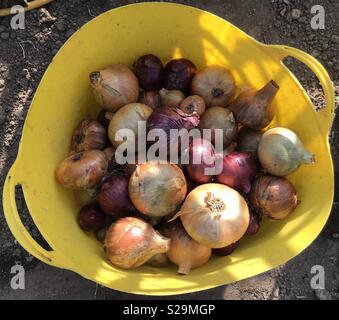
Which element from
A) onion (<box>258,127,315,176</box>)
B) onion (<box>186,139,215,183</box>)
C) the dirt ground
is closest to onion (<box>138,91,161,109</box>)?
onion (<box>186,139,215,183</box>)

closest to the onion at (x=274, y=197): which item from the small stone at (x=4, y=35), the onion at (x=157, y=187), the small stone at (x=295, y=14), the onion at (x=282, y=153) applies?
the onion at (x=282, y=153)

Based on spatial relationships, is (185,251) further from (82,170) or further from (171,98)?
(171,98)

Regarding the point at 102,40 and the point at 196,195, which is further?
the point at 102,40

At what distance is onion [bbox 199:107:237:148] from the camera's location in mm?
1697

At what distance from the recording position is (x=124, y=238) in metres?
1.50

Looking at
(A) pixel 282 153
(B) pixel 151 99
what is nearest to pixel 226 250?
(A) pixel 282 153

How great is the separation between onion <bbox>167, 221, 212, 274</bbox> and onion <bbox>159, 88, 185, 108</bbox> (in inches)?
17.7

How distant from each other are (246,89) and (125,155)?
1.69ft

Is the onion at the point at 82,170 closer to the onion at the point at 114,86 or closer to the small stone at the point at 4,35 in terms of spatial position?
the onion at the point at 114,86

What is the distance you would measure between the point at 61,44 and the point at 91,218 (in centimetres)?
86

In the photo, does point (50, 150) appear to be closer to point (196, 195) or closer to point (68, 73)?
point (68, 73)

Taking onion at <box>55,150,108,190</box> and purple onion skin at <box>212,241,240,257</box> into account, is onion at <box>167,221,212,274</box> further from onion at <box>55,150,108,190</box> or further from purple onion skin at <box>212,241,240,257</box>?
onion at <box>55,150,108,190</box>
